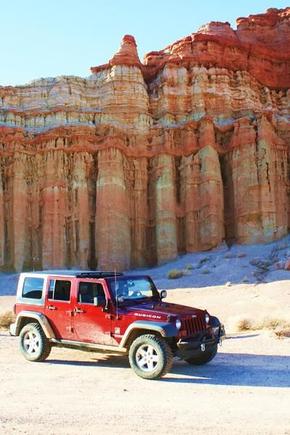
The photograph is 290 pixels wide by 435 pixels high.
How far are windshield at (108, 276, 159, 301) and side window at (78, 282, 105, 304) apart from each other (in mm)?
285

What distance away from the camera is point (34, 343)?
1075 centimetres

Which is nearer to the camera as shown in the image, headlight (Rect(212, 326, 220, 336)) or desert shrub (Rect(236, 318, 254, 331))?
headlight (Rect(212, 326, 220, 336))

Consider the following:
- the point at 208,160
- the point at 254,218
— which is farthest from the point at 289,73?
the point at 254,218

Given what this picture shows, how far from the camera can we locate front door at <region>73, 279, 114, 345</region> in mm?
9562

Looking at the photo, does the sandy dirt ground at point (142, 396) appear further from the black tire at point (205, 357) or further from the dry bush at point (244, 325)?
the dry bush at point (244, 325)

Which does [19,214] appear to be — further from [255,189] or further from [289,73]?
[289,73]

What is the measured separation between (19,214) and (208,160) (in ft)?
54.0

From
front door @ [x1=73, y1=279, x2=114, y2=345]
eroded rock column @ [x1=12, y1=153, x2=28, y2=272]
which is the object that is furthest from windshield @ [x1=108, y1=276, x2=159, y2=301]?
eroded rock column @ [x1=12, y1=153, x2=28, y2=272]

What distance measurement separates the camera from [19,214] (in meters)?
40.5

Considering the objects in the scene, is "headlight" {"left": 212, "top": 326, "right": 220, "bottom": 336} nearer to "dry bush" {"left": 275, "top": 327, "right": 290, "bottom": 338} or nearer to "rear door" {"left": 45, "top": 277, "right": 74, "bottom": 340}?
"rear door" {"left": 45, "top": 277, "right": 74, "bottom": 340}

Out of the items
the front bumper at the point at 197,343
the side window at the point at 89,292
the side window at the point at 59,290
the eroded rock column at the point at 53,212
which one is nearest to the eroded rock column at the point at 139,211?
the eroded rock column at the point at 53,212

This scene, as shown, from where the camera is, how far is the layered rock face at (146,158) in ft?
130

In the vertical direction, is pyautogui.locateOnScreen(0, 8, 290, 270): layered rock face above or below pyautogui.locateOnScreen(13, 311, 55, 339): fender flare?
above

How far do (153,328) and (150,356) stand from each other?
20.1 inches
